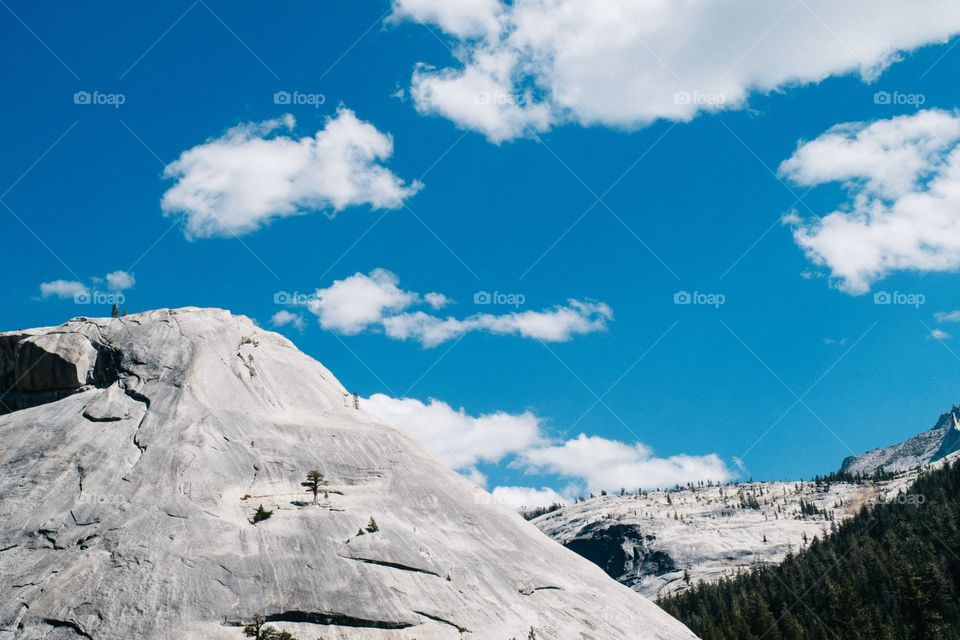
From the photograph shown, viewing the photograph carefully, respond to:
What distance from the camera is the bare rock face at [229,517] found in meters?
40.5

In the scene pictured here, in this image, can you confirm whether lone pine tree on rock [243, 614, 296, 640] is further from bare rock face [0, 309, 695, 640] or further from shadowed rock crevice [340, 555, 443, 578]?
shadowed rock crevice [340, 555, 443, 578]

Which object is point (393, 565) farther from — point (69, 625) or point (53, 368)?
point (53, 368)

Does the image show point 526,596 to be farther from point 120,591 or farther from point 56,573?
point 56,573

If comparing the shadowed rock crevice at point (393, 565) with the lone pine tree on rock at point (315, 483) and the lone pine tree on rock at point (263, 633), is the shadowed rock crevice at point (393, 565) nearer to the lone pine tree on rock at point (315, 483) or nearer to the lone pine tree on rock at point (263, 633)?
the lone pine tree on rock at point (315, 483)

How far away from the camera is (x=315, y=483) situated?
2037 inches

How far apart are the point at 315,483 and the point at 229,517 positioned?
256 inches

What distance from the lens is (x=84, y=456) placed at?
50656 millimetres

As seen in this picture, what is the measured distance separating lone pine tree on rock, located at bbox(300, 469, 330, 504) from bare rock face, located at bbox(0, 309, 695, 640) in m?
0.52

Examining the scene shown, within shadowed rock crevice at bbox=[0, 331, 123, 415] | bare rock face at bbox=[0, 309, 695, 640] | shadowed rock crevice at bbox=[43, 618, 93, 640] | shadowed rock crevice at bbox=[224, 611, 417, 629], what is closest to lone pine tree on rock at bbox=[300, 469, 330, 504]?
bare rock face at bbox=[0, 309, 695, 640]

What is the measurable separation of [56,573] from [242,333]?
32.7m

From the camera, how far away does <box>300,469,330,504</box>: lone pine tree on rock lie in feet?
170

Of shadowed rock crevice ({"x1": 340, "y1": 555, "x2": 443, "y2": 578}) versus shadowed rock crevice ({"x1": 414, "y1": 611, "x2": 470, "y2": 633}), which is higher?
shadowed rock crevice ({"x1": 340, "y1": 555, "x2": 443, "y2": 578})

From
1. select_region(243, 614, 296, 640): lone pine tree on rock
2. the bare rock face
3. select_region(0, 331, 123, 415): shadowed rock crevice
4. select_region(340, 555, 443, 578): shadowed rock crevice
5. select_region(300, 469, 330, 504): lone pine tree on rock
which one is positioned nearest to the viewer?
select_region(243, 614, 296, 640): lone pine tree on rock

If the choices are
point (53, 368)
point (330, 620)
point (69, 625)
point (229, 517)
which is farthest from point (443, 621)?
point (53, 368)
